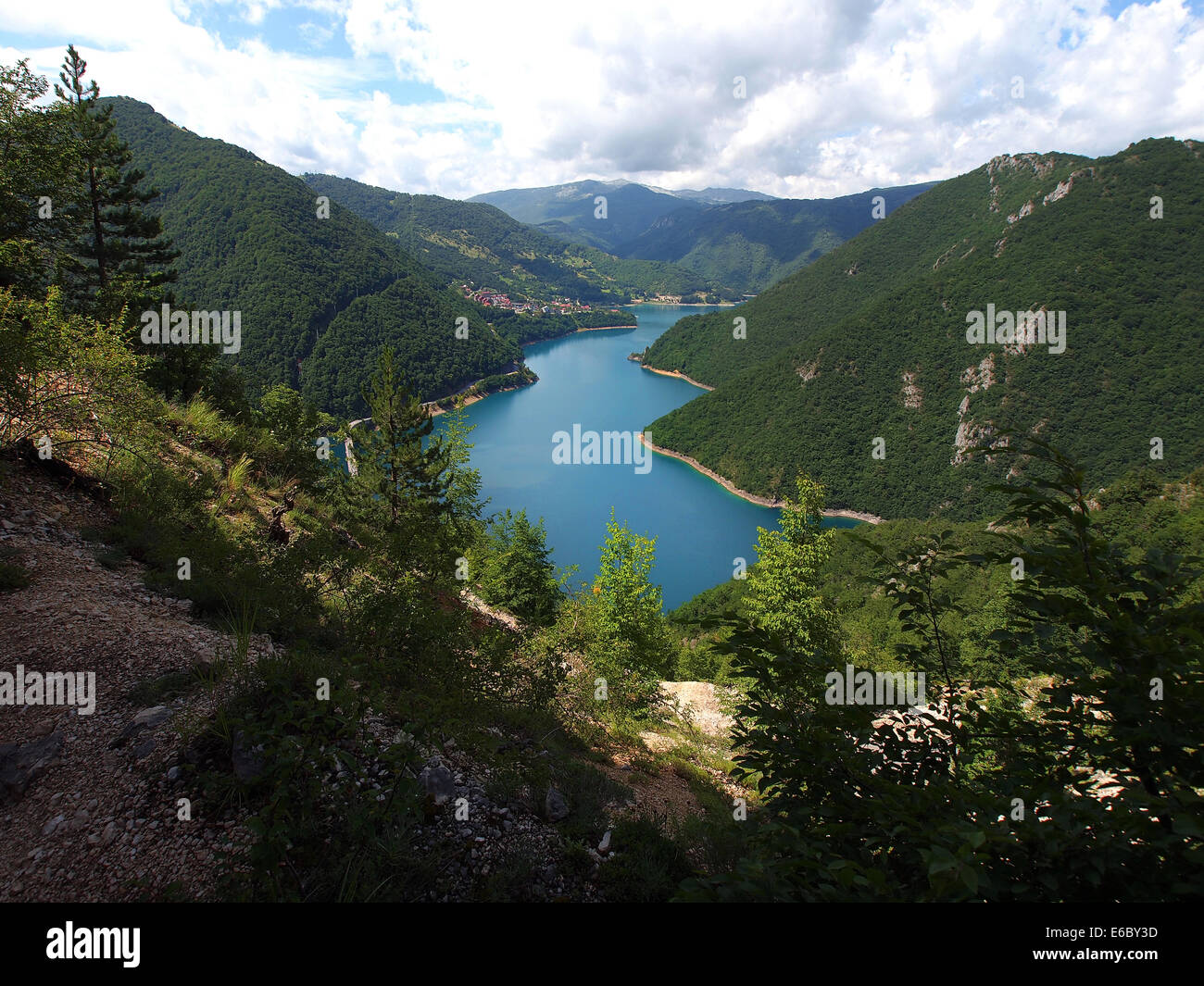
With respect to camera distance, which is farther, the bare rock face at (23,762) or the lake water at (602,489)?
the lake water at (602,489)

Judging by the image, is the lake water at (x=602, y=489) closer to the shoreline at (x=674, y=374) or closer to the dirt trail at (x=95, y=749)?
the shoreline at (x=674, y=374)

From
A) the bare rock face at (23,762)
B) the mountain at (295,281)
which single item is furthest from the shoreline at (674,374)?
the bare rock face at (23,762)

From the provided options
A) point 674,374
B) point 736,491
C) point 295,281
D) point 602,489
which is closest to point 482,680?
point 602,489

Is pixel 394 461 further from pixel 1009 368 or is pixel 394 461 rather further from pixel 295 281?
pixel 295 281

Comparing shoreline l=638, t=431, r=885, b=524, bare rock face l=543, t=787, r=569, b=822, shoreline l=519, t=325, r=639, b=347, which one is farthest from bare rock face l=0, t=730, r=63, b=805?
shoreline l=519, t=325, r=639, b=347

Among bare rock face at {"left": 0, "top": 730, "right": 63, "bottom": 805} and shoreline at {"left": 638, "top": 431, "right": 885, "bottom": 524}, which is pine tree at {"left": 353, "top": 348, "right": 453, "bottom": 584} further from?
shoreline at {"left": 638, "top": 431, "right": 885, "bottom": 524}
